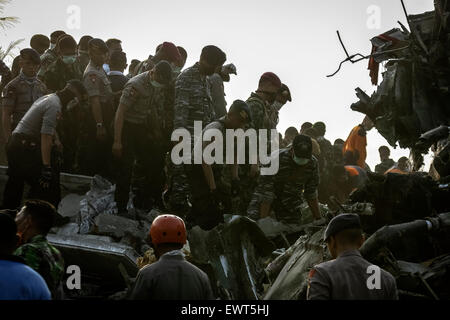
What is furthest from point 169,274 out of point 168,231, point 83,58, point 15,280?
point 83,58

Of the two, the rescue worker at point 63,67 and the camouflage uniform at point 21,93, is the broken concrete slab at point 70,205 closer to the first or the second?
the camouflage uniform at point 21,93

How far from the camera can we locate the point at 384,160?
14172 mm

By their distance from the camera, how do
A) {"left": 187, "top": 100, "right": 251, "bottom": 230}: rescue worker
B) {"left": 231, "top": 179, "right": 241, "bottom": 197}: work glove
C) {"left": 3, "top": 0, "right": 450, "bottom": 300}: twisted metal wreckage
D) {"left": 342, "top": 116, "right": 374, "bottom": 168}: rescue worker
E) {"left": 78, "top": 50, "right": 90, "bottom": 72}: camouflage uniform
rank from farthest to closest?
{"left": 342, "top": 116, "right": 374, "bottom": 168}: rescue worker
{"left": 78, "top": 50, "right": 90, "bottom": 72}: camouflage uniform
{"left": 231, "top": 179, "right": 241, "bottom": 197}: work glove
{"left": 187, "top": 100, "right": 251, "bottom": 230}: rescue worker
{"left": 3, "top": 0, "right": 450, "bottom": 300}: twisted metal wreckage

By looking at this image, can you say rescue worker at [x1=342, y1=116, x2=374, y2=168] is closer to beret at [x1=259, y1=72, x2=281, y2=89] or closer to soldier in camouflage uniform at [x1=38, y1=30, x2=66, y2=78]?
beret at [x1=259, y1=72, x2=281, y2=89]

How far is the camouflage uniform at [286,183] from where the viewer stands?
8867 mm

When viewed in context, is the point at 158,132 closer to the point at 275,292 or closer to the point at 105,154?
the point at 105,154

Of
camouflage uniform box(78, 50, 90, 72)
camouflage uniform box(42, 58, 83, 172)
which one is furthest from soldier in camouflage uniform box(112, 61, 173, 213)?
camouflage uniform box(78, 50, 90, 72)

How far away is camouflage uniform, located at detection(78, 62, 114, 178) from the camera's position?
856cm

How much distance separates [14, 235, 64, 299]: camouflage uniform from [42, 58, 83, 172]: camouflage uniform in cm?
494

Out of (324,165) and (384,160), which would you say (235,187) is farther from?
(384,160)

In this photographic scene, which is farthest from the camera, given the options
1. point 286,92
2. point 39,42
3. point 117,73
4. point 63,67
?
point 39,42

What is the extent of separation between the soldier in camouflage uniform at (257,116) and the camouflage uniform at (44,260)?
13.3 feet

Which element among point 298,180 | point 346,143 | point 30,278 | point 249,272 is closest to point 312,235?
point 249,272

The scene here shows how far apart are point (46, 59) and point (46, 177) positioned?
3.39m
